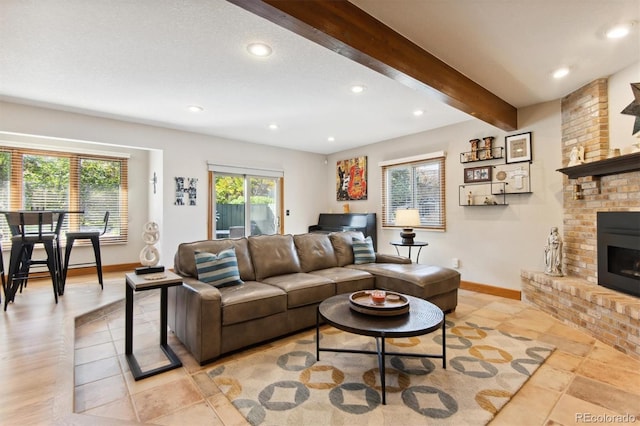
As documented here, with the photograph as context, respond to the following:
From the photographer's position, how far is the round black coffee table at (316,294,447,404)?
1833 millimetres

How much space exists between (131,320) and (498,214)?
4476 mm

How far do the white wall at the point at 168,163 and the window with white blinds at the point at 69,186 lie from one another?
0.70 feet

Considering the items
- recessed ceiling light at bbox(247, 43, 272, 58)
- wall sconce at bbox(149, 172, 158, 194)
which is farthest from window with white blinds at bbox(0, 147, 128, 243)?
recessed ceiling light at bbox(247, 43, 272, 58)

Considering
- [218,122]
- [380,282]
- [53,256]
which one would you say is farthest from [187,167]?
[380,282]

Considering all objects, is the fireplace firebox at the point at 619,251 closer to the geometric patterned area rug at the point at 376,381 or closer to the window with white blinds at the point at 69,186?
the geometric patterned area rug at the point at 376,381

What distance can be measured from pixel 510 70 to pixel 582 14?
0.84 m

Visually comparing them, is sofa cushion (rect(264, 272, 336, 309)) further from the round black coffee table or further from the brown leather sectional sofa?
the round black coffee table

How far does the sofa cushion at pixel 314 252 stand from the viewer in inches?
140

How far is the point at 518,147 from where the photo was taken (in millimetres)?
3932

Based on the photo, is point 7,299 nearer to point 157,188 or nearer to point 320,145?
point 157,188

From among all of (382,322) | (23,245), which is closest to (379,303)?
(382,322)
